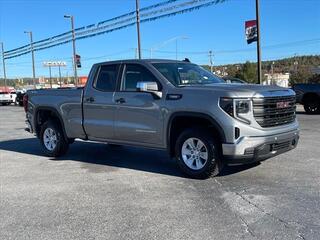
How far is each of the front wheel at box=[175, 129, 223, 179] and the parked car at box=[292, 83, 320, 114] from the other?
14.8 m

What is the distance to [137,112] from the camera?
828 cm

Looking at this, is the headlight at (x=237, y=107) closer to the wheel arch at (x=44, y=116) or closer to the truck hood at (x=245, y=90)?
the truck hood at (x=245, y=90)

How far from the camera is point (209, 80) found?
8.49 meters

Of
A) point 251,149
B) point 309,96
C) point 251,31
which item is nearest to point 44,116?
point 251,149

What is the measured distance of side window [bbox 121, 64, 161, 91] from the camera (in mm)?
8297

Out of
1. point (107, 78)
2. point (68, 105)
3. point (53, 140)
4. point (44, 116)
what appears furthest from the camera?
point (44, 116)

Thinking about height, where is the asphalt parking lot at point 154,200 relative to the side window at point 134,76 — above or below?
below

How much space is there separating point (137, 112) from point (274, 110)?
2304 millimetres

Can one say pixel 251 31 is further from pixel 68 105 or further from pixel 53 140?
pixel 68 105

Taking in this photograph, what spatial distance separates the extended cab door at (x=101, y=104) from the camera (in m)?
8.87

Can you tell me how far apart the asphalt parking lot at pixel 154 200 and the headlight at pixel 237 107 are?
3.24 ft

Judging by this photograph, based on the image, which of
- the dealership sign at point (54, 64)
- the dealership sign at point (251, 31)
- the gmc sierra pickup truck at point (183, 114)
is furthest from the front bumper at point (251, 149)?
the dealership sign at point (54, 64)

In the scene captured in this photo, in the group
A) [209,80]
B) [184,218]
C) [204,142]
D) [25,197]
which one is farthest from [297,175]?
[25,197]

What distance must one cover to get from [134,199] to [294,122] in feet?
10.3
